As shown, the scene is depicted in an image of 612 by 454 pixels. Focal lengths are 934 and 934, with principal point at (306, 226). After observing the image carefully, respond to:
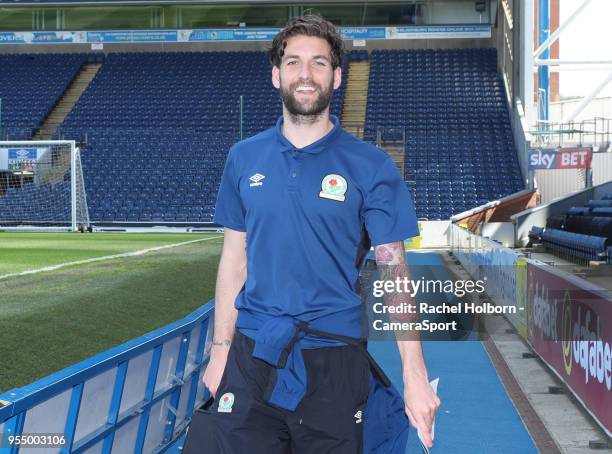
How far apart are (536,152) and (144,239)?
1419 centimetres

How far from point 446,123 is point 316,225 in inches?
1656

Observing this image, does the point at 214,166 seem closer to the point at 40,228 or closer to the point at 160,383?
the point at 40,228

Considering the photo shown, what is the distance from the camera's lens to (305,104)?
10.2 ft

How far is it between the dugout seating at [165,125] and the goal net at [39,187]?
134 centimetres

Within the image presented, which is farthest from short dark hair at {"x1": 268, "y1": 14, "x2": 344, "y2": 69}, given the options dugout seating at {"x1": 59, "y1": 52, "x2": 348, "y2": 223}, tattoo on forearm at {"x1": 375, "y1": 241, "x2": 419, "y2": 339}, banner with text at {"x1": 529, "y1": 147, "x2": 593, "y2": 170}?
dugout seating at {"x1": 59, "y1": 52, "x2": 348, "y2": 223}

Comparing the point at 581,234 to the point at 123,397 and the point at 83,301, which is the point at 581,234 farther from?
the point at 123,397

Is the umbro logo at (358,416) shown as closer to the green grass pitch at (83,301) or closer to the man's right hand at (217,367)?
the man's right hand at (217,367)

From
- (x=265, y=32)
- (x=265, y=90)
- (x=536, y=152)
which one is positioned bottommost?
(x=536, y=152)

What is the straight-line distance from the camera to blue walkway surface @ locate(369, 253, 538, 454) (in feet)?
24.4

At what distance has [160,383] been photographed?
609 centimetres

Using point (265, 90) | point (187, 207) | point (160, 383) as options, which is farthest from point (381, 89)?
point (160, 383)

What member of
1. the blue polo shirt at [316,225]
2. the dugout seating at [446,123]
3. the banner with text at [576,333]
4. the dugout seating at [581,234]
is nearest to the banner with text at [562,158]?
the dugout seating at [581,234]

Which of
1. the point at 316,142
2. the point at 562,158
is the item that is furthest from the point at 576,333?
the point at 562,158

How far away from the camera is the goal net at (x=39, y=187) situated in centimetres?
3838
